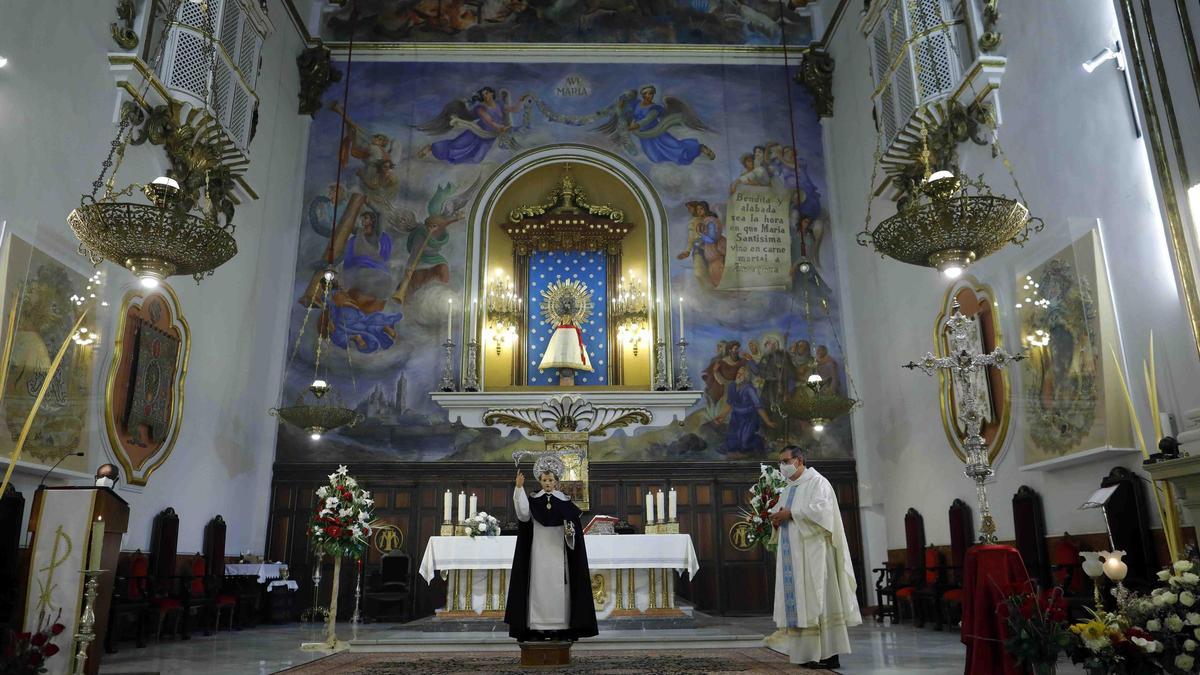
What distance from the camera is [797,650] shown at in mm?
7031

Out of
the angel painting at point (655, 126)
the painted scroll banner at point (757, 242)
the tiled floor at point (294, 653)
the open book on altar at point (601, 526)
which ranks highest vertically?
the angel painting at point (655, 126)

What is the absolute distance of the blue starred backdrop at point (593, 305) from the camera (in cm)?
1505

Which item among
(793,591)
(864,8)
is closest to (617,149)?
(864,8)

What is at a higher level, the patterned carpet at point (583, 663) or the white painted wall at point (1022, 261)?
Result: the white painted wall at point (1022, 261)

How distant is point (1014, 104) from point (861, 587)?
7.73 m

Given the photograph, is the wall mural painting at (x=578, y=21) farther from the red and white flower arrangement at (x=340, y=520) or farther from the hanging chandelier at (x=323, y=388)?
the red and white flower arrangement at (x=340, y=520)

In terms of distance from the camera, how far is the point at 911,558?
12.2 meters

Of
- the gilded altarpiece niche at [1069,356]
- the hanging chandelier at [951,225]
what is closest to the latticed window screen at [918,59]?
the gilded altarpiece niche at [1069,356]

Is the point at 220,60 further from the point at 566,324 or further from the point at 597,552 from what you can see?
the point at 597,552

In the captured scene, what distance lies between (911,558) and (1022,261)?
15.6 ft

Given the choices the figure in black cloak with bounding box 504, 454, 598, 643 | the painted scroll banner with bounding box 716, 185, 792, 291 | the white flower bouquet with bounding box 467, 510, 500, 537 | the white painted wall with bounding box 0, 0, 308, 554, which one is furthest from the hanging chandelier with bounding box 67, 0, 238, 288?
the painted scroll banner with bounding box 716, 185, 792, 291

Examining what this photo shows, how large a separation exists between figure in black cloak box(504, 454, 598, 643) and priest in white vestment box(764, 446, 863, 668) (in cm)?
166

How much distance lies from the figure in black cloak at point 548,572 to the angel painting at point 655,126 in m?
9.76

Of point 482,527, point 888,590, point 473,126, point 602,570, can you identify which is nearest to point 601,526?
point 602,570
